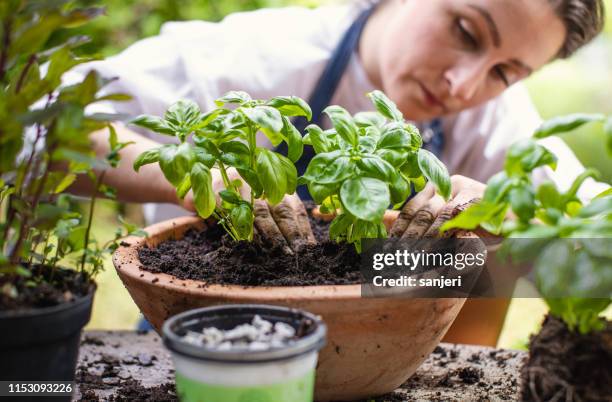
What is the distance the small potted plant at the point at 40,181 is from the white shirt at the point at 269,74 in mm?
878

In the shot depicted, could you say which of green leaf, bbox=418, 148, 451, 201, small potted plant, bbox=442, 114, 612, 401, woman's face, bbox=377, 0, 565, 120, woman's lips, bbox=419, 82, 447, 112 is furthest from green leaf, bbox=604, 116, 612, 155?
woman's lips, bbox=419, 82, 447, 112

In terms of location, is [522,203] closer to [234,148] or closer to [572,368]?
[572,368]

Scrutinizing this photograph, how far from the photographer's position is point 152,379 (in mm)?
972

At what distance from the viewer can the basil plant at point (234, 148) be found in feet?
2.66

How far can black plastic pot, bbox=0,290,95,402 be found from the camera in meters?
0.62

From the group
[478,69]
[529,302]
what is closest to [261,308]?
[478,69]

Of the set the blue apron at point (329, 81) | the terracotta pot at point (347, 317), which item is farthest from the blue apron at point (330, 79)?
the terracotta pot at point (347, 317)

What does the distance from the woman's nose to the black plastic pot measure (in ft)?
3.55

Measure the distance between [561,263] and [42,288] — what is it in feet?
1.79

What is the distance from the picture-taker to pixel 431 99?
164cm

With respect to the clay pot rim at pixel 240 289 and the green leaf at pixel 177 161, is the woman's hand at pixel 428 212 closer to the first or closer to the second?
the clay pot rim at pixel 240 289

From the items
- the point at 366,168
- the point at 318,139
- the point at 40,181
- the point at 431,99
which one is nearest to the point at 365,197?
the point at 366,168

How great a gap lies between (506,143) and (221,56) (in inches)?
36.2

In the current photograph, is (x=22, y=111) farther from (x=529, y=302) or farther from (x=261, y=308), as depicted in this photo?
(x=529, y=302)
